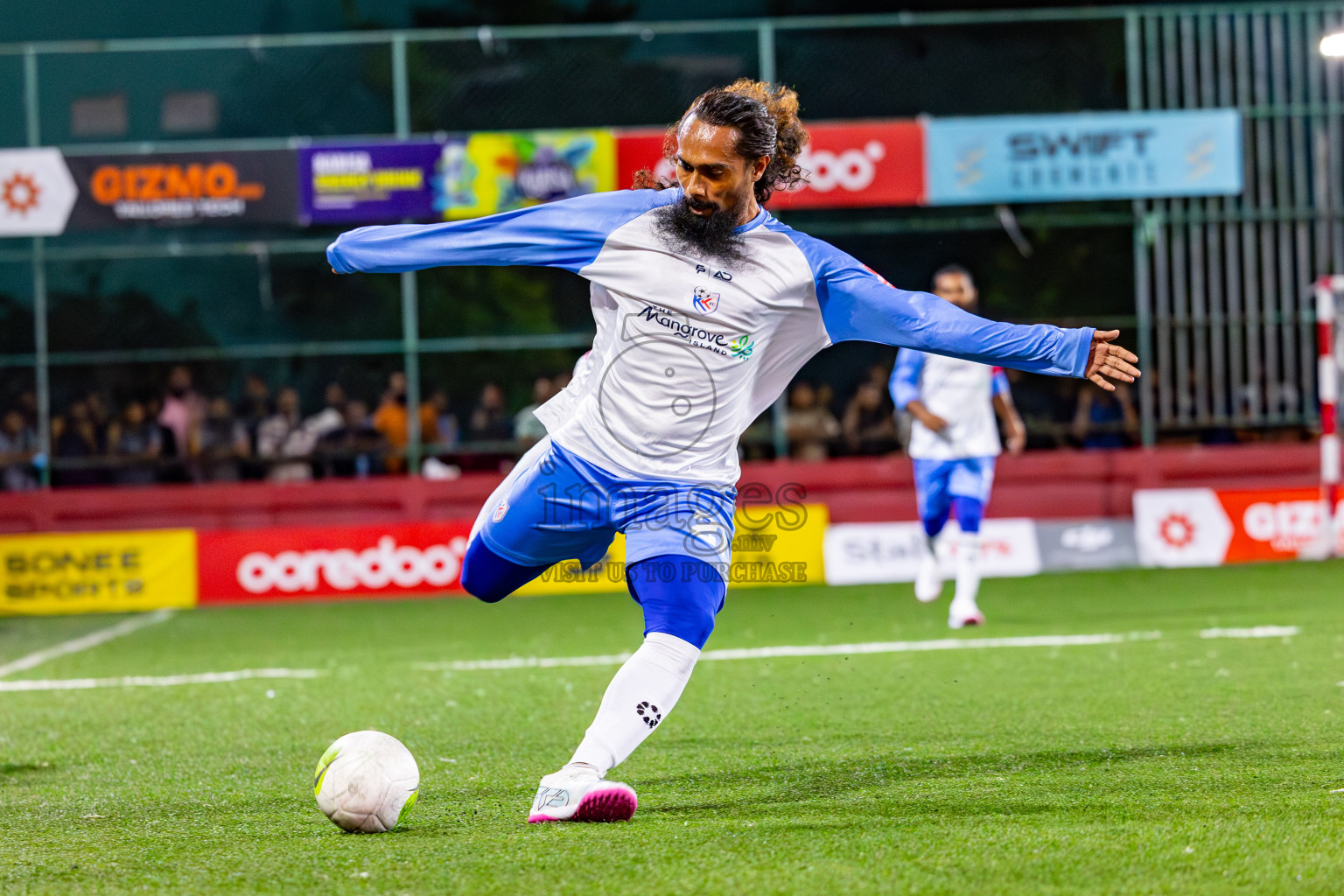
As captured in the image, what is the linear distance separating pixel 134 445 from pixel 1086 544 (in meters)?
9.52

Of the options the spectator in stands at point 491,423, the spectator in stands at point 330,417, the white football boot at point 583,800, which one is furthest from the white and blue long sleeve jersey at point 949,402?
the spectator in stands at point 330,417

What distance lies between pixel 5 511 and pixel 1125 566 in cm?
1051

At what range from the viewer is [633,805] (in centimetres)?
450

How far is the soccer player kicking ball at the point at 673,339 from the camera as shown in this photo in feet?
14.9

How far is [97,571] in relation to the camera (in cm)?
1402

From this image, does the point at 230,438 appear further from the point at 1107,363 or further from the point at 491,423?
the point at 1107,363

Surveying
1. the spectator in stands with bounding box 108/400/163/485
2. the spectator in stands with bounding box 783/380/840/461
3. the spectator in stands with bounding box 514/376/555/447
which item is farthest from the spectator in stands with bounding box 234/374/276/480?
the spectator in stands with bounding box 783/380/840/461

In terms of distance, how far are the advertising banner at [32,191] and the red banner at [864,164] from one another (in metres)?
5.51

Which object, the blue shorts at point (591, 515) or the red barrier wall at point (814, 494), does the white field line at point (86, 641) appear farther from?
the blue shorts at point (591, 515)

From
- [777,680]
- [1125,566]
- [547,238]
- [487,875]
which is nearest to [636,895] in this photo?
[487,875]

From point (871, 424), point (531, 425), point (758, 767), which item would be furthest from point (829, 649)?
point (871, 424)

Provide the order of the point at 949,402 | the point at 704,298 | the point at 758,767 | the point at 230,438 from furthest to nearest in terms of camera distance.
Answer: the point at 230,438
the point at 949,402
the point at 758,767
the point at 704,298

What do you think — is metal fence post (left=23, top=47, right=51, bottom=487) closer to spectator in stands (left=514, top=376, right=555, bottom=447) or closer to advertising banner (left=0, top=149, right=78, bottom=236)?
advertising banner (left=0, top=149, right=78, bottom=236)

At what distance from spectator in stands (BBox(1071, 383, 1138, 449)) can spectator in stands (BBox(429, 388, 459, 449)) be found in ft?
21.2
